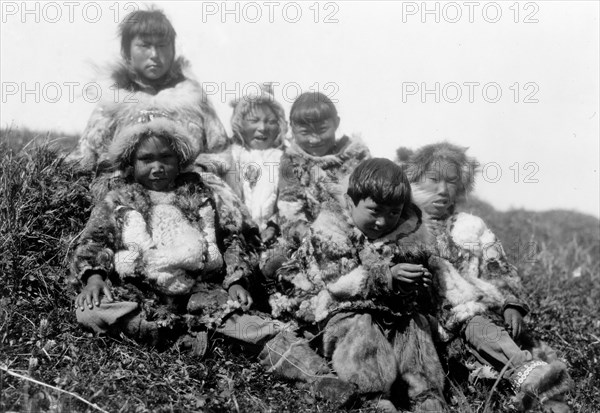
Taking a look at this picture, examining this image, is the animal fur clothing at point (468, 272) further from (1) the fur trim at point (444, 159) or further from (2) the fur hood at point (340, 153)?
(2) the fur hood at point (340, 153)

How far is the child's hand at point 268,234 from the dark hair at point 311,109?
938mm

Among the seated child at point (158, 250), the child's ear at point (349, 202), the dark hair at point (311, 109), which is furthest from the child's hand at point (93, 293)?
the dark hair at point (311, 109)

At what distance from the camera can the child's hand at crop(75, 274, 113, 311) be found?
3.67 meters

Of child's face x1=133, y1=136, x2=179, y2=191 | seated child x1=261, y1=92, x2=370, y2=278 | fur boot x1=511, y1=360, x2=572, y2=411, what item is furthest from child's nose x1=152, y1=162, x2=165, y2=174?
fur boot x1=511, y1=360, x2=572, y2=411

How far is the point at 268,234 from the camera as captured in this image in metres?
5.09

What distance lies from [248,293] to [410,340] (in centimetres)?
107

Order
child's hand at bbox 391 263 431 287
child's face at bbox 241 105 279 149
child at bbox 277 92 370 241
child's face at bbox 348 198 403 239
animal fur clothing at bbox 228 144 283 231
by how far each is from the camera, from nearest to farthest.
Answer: child's hand at bbox 391 263 431 287 < child's face at bbox 348 198 403 239 < child at bbox 277 92 370 241 < animal fur clothing at bbox 228 144 283 231 < child's face at bbox 241 105 279 149

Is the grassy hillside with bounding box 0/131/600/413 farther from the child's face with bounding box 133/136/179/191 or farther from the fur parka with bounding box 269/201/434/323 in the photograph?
the child's face with bounding box 133/136/179/191

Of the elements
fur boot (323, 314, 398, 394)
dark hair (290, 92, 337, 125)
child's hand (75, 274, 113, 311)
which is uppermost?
dark hair (290, 92, 337, 125)

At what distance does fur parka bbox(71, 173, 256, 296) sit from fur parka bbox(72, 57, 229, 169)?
1.06 m

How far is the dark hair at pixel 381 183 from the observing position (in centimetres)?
366

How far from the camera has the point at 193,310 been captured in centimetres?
401

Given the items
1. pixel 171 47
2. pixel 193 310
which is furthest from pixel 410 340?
pixel 171 47

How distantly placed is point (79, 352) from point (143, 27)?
2988mm
